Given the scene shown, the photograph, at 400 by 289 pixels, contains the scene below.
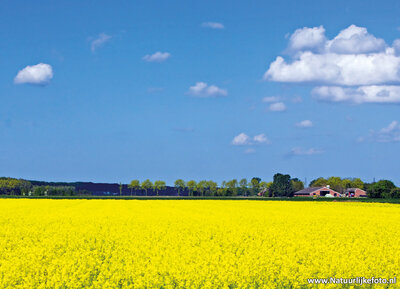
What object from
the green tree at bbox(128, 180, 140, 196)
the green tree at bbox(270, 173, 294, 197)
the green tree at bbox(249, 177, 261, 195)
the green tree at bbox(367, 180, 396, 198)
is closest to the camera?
the green tree at bbox(367, 180, 396, 198)

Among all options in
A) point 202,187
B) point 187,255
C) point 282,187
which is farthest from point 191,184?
point 187,255

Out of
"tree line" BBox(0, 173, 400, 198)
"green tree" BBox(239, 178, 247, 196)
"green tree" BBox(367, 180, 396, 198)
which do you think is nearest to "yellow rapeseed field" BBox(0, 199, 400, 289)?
"green tree" BBox(367, 180, 396, 198)

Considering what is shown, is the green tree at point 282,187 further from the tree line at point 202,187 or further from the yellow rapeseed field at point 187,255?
the yellow rapeseed field at point 187,255

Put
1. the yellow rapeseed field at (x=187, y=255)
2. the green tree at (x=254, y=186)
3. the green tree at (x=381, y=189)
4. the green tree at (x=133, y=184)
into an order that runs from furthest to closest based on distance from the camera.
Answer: the green tree at (x=133, y=184) < the green tree at (x=254, y=186) < the green tree at (x=381, y=189) < the yellow rapeseed field at (x=187, y=255)

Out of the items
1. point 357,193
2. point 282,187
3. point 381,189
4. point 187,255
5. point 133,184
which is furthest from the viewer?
point 133,184

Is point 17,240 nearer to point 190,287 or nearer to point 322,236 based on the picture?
point 190,287

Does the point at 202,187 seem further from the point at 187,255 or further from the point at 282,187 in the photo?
the point at 187,255

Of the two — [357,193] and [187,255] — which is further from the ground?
[357,193]

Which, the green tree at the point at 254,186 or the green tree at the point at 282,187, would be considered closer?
the green tree at the point at 282,187

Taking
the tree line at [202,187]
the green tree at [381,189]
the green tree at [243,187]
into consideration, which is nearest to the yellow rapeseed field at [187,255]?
the green tree at [381,189]

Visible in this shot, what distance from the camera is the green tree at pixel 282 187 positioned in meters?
139

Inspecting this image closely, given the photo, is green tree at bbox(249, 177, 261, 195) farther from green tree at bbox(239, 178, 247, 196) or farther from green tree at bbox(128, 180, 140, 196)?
green tree at bbox(128, 180, 140, 196)

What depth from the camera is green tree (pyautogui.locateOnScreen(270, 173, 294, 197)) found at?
457 ft

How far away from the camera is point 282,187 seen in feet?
458
